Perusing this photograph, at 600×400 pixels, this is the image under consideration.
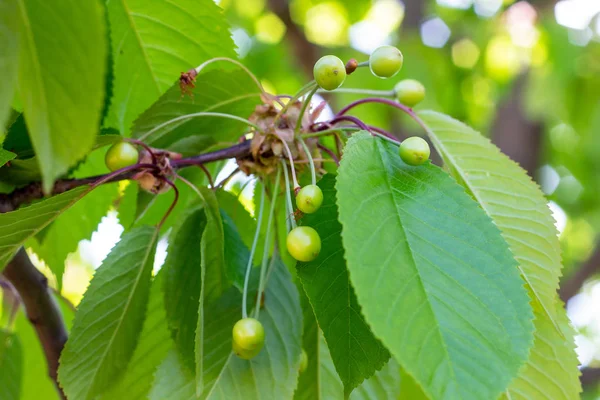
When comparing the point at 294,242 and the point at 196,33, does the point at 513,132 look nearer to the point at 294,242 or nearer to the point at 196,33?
the point at 196,33

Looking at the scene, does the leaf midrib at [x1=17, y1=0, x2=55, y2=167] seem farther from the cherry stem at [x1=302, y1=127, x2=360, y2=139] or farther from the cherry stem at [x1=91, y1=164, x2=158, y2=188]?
the cherry stem at [x1=302, y1=127, x2=360, y2=139]

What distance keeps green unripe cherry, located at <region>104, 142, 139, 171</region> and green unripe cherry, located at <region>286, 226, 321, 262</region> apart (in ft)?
0.81

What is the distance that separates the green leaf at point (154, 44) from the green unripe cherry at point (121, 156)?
22 centimetres

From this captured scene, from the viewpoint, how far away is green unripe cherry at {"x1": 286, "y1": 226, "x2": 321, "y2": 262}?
698 millimetres

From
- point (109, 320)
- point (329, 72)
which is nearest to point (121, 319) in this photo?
point (109, 320)

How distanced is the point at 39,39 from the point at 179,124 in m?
0.47

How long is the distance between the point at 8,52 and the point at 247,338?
17.6 inches

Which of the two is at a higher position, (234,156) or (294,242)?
(234,156)

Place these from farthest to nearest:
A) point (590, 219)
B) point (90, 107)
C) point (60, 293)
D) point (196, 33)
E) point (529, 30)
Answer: point (590, 219), point (529, 30), point (60, 293), point (196, 33), point (90, 107)

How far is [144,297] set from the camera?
2.89ft

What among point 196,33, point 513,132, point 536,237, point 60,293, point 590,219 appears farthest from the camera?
point 590,219

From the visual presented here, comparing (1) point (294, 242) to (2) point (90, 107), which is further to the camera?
(1) point (294, 242)

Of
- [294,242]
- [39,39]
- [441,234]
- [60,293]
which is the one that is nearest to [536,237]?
[441,234]

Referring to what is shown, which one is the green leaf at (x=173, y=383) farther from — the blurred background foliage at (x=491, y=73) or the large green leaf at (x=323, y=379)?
the blurred background foliage at (x=491, y=73)
